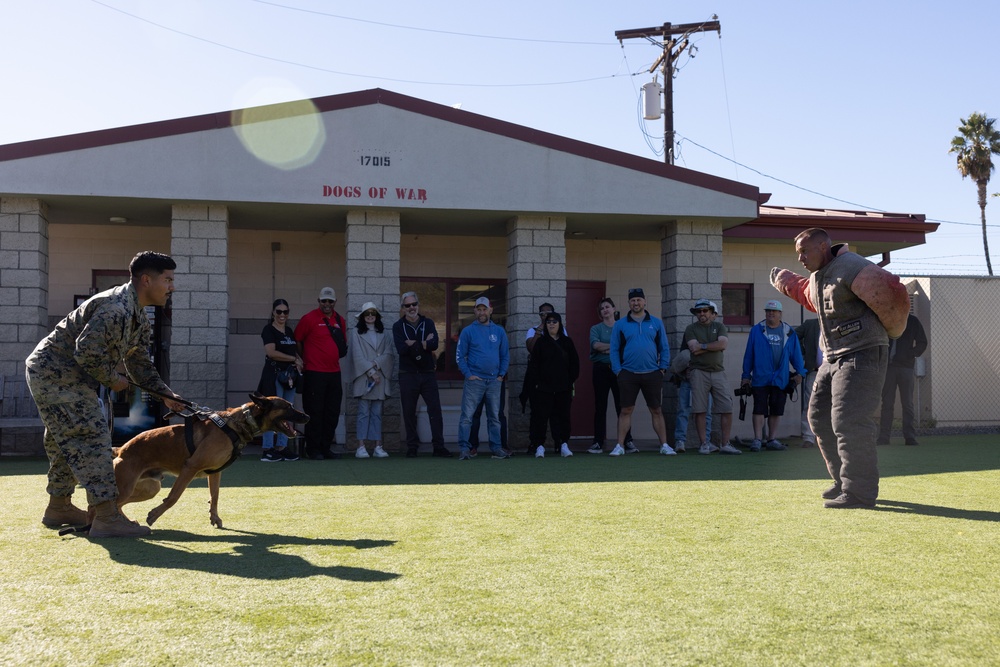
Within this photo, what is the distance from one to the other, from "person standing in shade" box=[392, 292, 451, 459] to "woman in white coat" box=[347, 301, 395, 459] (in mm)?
293

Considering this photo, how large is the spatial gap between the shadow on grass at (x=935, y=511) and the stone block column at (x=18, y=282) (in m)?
10.5

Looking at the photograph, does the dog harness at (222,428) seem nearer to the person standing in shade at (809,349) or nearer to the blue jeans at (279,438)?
the blue jeans at (279,438)

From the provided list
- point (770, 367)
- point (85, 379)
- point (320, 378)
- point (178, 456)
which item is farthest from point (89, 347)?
point (770, 367)

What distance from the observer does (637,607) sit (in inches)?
149

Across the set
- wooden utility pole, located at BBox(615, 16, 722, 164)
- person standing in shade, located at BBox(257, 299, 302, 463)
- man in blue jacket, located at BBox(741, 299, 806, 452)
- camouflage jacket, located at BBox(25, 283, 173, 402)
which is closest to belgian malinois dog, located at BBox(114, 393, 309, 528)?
camouflage jacket, located at BBox(25, 283, 173, 402)

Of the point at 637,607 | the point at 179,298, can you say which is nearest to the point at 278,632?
the point at 637,607

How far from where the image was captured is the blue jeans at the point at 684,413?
1252 centimetres

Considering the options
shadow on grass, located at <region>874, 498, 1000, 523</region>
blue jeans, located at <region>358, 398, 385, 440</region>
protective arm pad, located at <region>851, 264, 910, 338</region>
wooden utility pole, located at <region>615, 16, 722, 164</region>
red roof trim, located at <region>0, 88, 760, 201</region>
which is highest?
wooden utility pole, located at <region>615, 16, 722, 164</region>

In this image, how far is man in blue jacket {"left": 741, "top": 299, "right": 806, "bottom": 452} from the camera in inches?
490

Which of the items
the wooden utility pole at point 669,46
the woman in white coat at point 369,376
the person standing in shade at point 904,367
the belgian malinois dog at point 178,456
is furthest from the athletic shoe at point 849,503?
the wooden utility pole at point 669,46

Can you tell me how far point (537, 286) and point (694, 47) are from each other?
40.9 feet

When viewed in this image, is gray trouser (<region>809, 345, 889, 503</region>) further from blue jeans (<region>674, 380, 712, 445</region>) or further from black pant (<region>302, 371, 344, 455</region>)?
black pant (<region>302, 371, 344, 455</region>)

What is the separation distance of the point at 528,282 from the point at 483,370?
2.04 m

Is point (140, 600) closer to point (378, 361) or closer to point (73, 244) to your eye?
point (378, 361)
